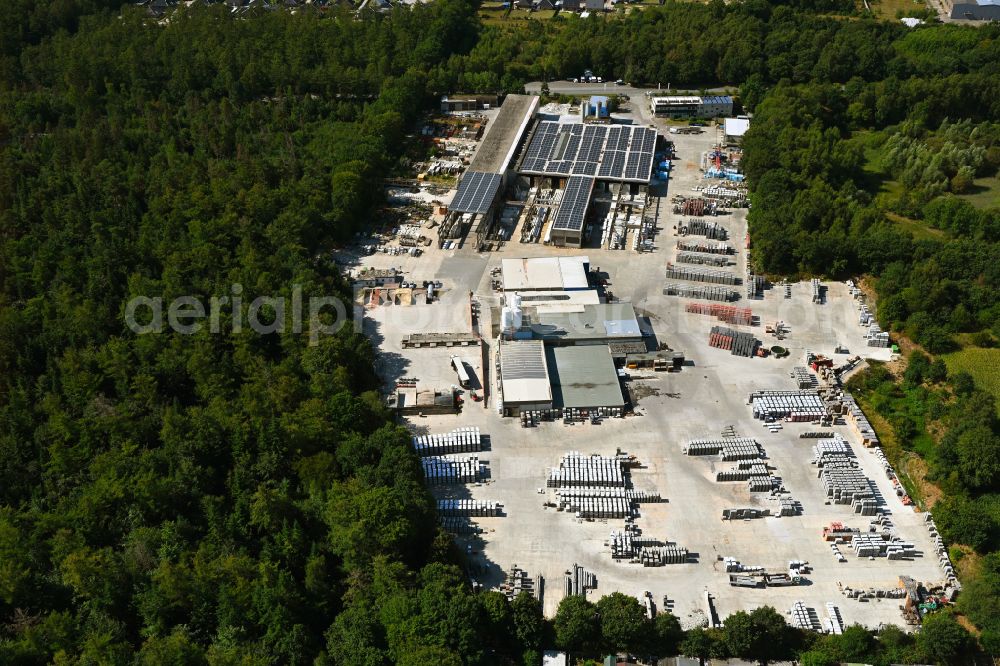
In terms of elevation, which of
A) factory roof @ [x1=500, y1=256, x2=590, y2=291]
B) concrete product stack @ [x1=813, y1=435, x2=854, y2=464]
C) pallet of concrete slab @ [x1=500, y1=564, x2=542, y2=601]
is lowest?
pallet of concrete slab @ [x1=500, y1=564, x2=542, y2=601]

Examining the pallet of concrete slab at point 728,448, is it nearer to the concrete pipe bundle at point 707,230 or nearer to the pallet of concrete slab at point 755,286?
the pallet of concrete slab at point 755,286

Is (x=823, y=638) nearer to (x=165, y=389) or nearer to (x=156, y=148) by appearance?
(x=165, y=389)

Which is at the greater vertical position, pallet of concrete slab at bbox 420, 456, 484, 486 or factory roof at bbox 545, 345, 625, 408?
factory roof at bbox 545, 345, 625, 408

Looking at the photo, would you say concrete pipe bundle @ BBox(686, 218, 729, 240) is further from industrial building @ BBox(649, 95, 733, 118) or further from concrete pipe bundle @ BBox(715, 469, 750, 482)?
concrete pipe bundle @ BBox(715, 469, 750, 482)

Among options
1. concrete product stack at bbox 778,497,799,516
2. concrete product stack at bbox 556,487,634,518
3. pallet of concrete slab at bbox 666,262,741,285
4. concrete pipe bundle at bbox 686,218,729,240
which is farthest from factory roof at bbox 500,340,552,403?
concrete pipe bundle at bbox 686,218,729,240

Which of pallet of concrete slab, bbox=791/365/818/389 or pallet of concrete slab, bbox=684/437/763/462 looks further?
pallet of concrete slab, bbox=791/365/818/389

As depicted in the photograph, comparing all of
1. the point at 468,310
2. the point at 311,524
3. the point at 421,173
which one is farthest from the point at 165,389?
the point at 421,173

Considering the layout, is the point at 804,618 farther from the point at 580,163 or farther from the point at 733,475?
the point at 580,163
